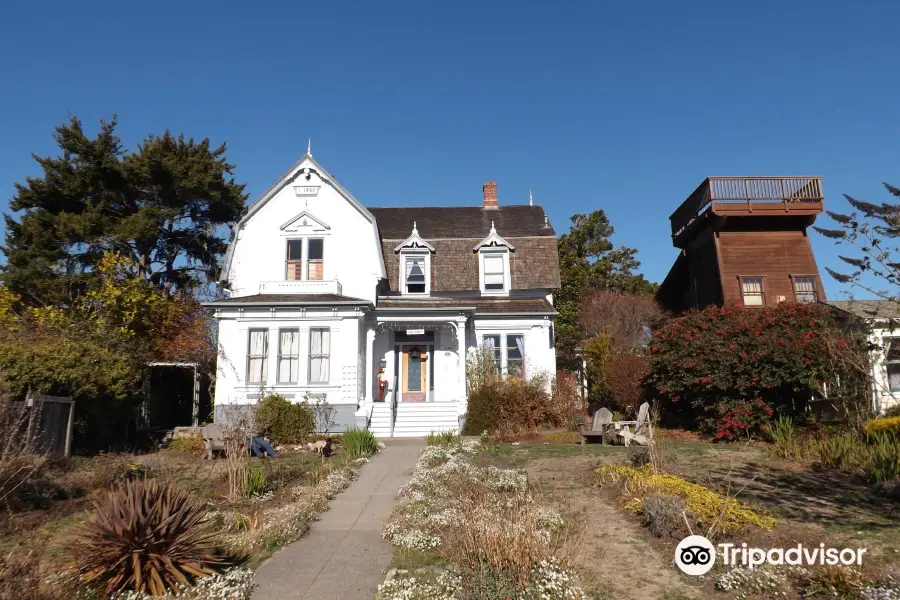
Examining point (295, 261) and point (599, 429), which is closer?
point (599, 429)

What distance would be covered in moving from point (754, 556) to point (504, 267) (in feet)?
61.0

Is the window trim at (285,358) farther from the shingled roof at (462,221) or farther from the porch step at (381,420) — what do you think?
the shingled roof at (462,221)

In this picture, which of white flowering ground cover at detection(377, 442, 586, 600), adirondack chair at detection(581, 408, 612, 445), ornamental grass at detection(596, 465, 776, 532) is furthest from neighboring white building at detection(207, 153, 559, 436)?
ornamental grass at detection(596, 465, 776, 532)

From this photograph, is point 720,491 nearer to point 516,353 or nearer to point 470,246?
point 516,353

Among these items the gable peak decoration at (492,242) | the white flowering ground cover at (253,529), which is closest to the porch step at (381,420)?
the white flowering ground cover at (253,529)

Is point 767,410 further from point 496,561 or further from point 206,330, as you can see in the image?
point 206,330

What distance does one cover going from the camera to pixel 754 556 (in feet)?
19.8

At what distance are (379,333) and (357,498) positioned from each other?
41.4 ft

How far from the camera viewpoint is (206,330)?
81.4ft

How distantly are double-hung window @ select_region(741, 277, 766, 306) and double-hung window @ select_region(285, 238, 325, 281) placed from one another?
17.7 meters

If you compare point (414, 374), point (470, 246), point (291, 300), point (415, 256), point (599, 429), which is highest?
point (470, 246)

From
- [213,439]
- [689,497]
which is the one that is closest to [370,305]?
[213,439]

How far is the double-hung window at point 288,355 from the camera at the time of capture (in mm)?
20000

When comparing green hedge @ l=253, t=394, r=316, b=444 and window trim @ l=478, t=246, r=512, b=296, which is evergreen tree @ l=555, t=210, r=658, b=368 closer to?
window trim @ l=478, t=246, r=512, b=296
